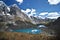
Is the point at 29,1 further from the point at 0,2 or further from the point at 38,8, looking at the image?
the point at 0,2

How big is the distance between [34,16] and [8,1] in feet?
2.65

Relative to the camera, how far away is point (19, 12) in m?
3.66

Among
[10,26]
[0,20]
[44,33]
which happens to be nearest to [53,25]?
[44,33]

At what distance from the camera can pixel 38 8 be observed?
144 inches

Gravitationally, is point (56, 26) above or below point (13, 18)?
below

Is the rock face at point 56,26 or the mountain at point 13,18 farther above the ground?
the mountain at point 13,18

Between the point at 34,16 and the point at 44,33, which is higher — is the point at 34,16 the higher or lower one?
the higher one

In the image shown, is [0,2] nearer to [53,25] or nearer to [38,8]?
[38,8]

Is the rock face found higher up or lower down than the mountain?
lower down

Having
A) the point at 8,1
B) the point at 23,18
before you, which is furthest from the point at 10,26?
the point at 8,1

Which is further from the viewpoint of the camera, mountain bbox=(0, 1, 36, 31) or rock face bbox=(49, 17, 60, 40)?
mountain bbox=(0, 1, 36, 31)

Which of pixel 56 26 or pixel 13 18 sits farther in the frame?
pixel 13 18

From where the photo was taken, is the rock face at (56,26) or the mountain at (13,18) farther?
the mountain at (13,18)

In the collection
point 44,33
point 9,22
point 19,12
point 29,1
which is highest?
point 29,1
